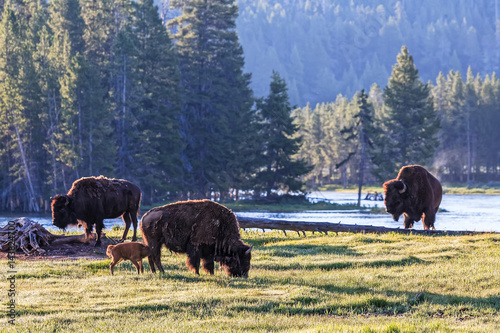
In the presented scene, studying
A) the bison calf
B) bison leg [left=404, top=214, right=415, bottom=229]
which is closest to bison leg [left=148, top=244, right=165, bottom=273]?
the bison calf

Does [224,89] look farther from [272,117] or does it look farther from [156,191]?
[156,191]

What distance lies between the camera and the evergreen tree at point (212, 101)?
81.9 m

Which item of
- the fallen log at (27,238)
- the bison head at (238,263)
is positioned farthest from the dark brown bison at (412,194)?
the fallen log at (27,238)

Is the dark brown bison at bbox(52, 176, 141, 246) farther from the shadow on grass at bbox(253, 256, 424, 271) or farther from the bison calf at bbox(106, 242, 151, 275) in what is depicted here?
the shadow on grass at bbox(253, 256, 424, 271)

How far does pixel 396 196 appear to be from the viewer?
25.8 m

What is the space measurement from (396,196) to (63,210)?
41.5ft

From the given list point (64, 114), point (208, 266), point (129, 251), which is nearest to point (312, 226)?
point (208, 266)

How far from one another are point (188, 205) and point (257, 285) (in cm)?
258

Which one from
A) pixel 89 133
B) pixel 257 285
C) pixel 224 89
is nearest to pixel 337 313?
pixel 257 285

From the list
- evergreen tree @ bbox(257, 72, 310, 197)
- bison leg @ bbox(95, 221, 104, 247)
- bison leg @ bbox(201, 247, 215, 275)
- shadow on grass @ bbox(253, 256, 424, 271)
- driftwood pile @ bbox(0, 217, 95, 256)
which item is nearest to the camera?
bison leg @ bbox(201, 247, 215, 275)

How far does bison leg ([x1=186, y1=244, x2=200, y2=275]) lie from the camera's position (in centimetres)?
1540

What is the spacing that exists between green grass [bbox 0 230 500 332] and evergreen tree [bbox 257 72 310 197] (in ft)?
193

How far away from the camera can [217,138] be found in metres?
82.5

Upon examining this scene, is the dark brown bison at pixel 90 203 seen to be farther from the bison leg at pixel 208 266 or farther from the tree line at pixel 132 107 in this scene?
the tree line at pixel 132 107
